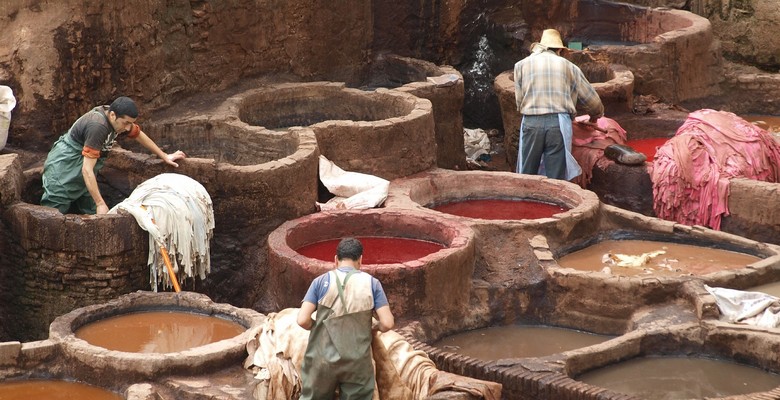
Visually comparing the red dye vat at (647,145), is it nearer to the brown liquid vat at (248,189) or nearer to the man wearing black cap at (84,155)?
the brown liquid vat at (248,189)

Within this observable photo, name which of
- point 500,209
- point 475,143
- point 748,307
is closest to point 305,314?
point 748,307

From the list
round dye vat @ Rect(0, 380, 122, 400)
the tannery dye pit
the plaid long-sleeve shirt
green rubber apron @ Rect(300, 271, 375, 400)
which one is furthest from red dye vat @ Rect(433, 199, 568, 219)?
round dye vat @ Rect(0, 380, 122, 400)

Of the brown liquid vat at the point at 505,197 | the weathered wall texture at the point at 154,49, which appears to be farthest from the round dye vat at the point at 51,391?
the brown liquid vat at the point at 505,197

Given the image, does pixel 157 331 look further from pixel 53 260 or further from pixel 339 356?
pixel 339 356

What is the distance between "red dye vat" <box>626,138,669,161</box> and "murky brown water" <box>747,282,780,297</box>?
145 inches

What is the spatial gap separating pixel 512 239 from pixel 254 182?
85.4 inches

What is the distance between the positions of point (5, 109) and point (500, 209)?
14.3ft

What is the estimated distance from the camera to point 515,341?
38.4 ft

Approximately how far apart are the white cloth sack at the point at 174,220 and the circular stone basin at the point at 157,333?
2.33 feet

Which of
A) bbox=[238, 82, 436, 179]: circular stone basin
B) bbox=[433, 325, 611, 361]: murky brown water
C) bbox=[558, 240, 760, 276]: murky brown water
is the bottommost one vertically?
bbox=[433, 325, 611, 361]: murky brown water

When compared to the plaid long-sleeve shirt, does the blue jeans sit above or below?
below

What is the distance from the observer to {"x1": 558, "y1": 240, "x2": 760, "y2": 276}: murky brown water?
482 inches

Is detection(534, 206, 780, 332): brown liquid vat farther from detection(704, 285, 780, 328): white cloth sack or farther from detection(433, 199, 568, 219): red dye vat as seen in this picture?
detection(433, 199, 568, 219): red dye vat

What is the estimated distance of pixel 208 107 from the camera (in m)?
14.1
